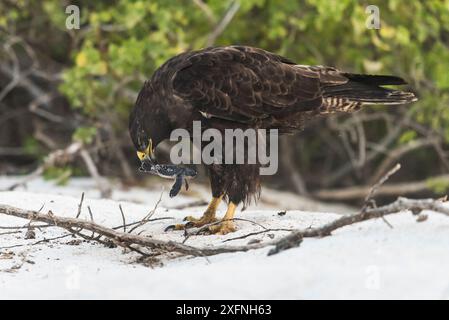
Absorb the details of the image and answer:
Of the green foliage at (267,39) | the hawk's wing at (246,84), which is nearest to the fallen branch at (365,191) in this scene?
the green foliage at (267,39)

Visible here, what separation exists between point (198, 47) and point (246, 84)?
11.0ft

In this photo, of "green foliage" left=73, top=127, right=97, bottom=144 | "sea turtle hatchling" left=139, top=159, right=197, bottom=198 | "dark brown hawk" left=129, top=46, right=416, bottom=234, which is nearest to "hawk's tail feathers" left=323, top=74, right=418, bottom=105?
"dark brown hawk" left=129, top=46, right=416, bottom=234

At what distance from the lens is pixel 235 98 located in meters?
5.22

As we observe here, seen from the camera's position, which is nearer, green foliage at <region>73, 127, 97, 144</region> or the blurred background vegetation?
green foliage at <region>73, 127, 97, 144</region>

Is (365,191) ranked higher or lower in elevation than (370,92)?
lower

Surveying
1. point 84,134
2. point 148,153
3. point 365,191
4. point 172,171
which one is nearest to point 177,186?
point 172,171

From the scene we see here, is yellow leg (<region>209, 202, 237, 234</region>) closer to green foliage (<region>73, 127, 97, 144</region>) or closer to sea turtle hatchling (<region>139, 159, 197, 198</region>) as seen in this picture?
sea turtle hatchling (<region>139, 159, 197, 198</region>)

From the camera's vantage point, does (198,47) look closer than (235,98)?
No

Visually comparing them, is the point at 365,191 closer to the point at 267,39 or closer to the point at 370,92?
the point at 267,39

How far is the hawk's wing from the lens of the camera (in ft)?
16.9

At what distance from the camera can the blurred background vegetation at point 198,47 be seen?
325 inches

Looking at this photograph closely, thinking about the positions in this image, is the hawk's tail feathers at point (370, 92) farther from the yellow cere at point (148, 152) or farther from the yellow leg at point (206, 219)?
the yellow cere at point (148, 152)

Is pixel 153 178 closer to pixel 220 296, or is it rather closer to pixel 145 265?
pixel 145 265

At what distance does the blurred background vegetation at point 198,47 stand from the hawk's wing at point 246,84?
102 inches
